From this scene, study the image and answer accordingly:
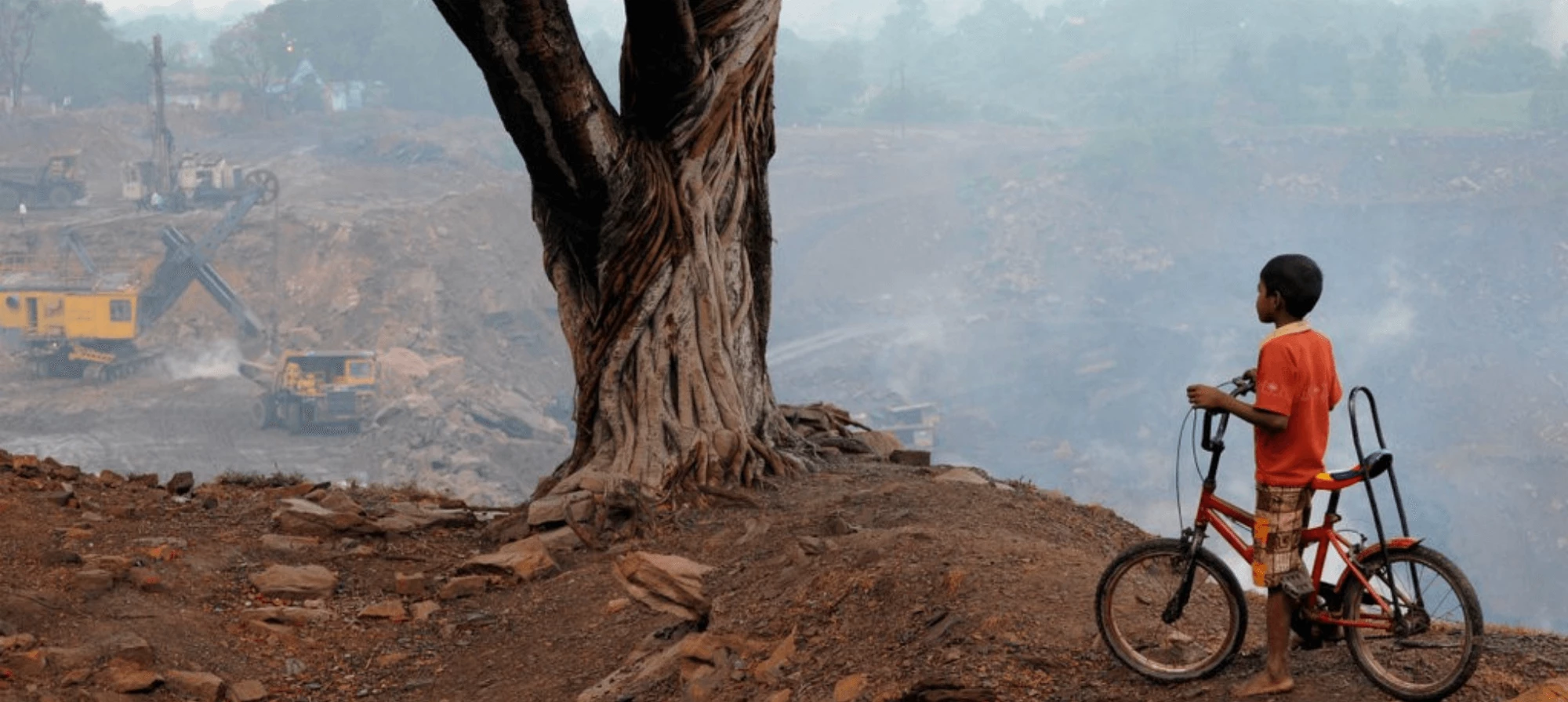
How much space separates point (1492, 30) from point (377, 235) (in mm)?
64590

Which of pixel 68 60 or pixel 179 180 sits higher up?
pixel 68 60

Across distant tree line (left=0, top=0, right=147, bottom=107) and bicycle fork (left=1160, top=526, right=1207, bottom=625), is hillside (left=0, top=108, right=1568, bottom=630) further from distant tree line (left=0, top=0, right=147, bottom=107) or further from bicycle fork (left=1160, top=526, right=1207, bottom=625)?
bicycle fork (left=1160, top=526, right=1207, bottom=625)

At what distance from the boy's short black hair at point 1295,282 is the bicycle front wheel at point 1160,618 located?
70 cm

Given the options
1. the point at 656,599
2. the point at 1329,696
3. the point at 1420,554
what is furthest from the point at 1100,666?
the point at 656,599

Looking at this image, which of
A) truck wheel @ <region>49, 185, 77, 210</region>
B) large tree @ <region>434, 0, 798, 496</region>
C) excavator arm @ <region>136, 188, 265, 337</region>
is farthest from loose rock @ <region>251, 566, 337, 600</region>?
truck wheel @ <region>49, 185, 77, 210</region>

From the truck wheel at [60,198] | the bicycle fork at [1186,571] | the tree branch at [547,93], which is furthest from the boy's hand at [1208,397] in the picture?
the truck wheel at [60,198]

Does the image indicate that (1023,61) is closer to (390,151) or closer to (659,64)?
(390,151)

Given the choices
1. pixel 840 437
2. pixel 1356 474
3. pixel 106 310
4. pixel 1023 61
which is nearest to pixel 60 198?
pixel 106 310

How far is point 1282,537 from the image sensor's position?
4.18 metres

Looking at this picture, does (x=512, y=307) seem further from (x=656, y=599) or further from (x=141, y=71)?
(x=656, y=599)

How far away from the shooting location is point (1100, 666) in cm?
454

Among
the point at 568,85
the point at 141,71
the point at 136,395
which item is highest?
the point at 141,71

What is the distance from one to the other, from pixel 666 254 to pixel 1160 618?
4.06 m

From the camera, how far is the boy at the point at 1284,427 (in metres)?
4.10
